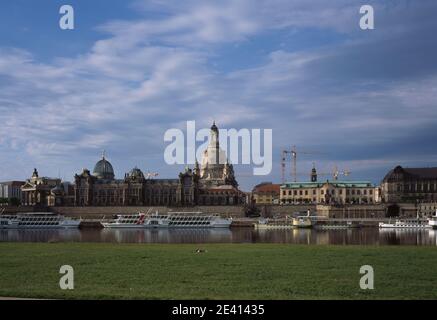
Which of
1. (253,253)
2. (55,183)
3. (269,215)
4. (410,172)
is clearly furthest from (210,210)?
(253,253)

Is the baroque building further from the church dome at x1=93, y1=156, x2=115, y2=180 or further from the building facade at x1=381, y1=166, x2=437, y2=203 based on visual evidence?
the building facade at x1=381, y1=166, x2=437, y2=203

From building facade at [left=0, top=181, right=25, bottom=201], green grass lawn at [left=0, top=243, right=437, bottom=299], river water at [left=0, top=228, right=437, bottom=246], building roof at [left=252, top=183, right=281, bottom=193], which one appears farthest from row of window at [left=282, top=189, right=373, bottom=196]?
green grass lawn at [left=0, top=243, right=437, bottom=299]

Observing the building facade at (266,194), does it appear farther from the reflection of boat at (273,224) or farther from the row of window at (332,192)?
the reflection of boat at (273,224)

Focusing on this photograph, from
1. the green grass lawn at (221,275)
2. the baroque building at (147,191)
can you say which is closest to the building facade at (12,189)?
the baroque building at (147,191)

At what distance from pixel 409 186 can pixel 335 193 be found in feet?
52.2

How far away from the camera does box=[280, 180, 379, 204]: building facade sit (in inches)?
5337

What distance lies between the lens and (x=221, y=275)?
19.1 m

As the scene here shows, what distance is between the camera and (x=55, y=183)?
541 ft

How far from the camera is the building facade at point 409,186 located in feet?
425

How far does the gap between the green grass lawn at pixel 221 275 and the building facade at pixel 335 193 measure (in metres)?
109

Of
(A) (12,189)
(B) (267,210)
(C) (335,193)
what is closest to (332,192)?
(C) (335,193)

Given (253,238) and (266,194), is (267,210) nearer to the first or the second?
(266,194)

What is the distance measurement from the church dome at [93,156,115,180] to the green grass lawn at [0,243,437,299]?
126906 mm

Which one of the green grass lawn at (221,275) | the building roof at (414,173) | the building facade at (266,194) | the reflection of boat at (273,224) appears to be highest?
the building roof at (414,173)
